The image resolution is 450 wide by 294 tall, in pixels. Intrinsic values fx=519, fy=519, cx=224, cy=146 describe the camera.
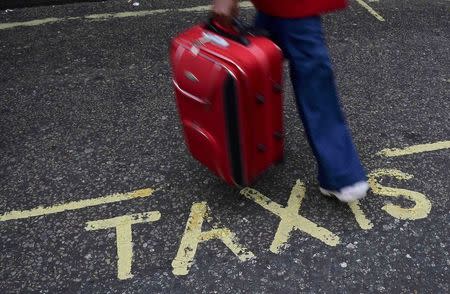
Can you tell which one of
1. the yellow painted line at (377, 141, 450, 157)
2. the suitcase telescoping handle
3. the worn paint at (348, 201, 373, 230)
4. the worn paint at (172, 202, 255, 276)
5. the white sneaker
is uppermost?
the suitcase telescoping handle

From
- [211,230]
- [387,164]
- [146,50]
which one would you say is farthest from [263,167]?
[146,50]

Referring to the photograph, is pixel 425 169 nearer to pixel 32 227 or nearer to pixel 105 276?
pixel 105 276

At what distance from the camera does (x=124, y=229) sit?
2.36 meters

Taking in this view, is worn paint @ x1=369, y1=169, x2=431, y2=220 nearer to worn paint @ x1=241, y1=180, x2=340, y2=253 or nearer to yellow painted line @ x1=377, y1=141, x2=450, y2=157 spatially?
yellow painted line @ x1=377, y1=141, x2=450, y2=157

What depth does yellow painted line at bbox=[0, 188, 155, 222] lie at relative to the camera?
8.09ft

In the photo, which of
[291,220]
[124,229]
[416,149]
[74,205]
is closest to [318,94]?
[291,220]

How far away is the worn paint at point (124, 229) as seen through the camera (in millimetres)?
2170

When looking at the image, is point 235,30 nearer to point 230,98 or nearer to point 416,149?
point 230,98

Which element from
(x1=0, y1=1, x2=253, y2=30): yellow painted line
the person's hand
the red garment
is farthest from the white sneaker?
(x1=0, y1=1, x2=253, y2=30): yellow painted line

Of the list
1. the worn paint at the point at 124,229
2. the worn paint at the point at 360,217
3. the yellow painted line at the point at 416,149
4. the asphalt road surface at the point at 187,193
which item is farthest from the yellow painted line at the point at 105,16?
the worn paint at the point at 360,217

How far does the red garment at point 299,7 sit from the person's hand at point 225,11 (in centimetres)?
15

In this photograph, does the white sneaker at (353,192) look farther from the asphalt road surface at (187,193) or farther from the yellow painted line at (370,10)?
the yellow painted line at (370,10)

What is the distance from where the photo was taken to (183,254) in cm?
222

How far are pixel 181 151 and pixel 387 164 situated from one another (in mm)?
1105
